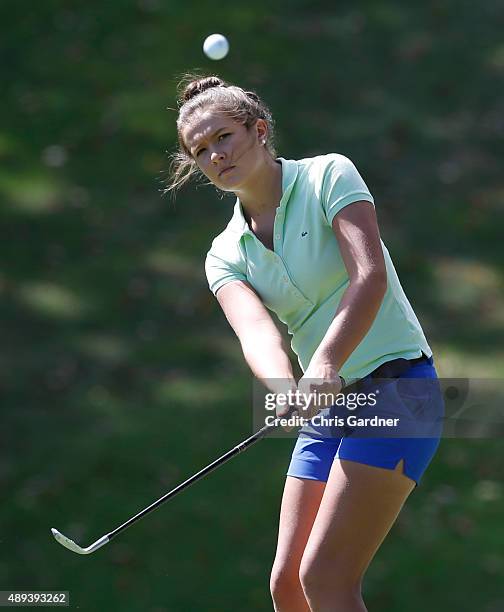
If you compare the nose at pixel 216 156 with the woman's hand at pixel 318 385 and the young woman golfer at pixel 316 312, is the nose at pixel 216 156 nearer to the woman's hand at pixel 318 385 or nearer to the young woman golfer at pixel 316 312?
the young woman golfer at pixel 316 312

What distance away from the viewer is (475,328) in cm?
588

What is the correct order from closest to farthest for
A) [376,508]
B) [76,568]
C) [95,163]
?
[376,508]
[76,568]
[95,163]

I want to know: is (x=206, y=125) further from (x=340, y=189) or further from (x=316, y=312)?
(x=316, y=312)

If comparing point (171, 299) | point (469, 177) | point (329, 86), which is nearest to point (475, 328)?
point (469, 177)

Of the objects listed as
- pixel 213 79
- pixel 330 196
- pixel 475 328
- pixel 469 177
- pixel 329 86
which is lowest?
pixel 330 196

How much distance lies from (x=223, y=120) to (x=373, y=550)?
109 centimetres

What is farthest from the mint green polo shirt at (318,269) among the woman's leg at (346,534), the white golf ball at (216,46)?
the white golf ball at (216,46)

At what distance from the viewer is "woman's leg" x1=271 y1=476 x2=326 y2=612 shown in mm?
2691

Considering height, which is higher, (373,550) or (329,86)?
(329,86)

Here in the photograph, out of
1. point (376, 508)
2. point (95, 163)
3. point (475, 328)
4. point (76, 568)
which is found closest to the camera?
point (376, 508)

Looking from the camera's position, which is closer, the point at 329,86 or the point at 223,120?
the point at 223,120

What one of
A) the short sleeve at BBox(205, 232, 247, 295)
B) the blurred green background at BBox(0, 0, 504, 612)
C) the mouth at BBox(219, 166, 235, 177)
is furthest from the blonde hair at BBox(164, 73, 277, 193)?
the blurred green background at BBox(0, 0, 504, 612)

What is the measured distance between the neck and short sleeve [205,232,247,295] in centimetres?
12

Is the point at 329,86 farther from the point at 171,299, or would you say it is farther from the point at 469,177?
the point at 171,299
